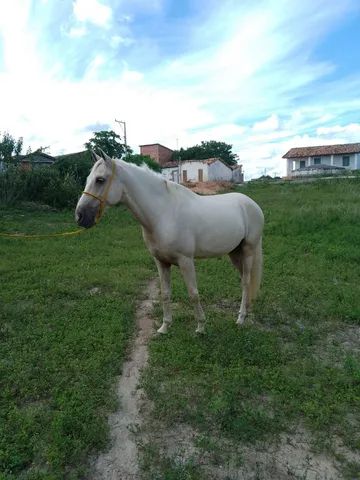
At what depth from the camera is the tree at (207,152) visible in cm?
5412

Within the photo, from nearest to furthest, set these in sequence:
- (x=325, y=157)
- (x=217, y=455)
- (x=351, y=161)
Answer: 1. (x=217, y=455)
2. (x=351, y=161)
3. (x=325, y=157)

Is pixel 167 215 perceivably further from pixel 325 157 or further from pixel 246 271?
pixel 325 157

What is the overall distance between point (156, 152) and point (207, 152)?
33.5ft

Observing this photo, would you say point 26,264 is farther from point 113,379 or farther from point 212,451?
point 212,451

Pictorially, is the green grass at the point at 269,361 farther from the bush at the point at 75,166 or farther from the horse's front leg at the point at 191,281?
the bush at the point at 75,166

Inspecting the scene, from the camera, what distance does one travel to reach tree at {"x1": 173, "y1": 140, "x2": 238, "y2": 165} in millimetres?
54122

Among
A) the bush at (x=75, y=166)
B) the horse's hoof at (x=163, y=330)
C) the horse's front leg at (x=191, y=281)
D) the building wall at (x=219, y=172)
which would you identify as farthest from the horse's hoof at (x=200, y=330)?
the building wall at (x=219, y=172)

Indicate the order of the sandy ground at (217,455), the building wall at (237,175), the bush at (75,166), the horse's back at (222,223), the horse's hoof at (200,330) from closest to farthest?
the sandy ground at (217,455), the horse's back at (222,223), the horse's hoof at (200,330), the bush at (75,166), the building wall at (237,175)

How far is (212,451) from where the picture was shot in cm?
248

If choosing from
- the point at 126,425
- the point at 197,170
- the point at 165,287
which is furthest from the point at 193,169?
the point at 126,425

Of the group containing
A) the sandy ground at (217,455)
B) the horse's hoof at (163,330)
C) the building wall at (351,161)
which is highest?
the building wall at (351,161)

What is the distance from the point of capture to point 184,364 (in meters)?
3.61

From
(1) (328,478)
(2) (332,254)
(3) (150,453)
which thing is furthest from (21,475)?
(2) (332,254)

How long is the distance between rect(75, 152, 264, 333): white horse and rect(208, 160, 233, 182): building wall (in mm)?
37677
